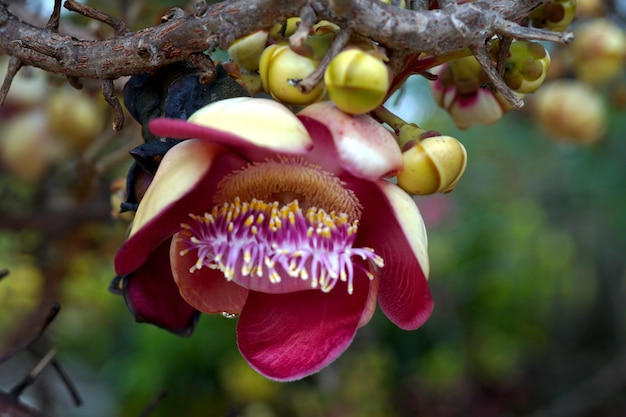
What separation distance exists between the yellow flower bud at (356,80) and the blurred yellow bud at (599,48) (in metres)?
1.05

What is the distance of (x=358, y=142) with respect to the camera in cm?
56

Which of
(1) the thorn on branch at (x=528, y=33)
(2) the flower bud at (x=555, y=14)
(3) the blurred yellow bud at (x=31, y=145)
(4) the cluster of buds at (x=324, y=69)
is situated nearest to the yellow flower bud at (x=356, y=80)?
(4) the cluster of buds at (x=324, y=69)

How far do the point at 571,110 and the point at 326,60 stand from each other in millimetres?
1228

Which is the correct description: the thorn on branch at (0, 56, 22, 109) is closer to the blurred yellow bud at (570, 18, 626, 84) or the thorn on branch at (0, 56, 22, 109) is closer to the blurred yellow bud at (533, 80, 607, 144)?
the blurred yellow bud at (570, 18, 626, 84)

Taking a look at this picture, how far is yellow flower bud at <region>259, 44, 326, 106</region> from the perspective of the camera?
58 cm

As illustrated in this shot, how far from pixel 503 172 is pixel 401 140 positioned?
3.27m

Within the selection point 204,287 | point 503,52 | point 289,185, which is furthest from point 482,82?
point 204,287

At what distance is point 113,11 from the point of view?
1363mm

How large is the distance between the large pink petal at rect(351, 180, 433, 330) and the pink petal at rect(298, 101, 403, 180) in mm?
28

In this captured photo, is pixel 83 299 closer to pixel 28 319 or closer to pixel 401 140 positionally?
pixel 28 319

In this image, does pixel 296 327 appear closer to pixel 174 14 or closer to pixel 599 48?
pixel 174 14

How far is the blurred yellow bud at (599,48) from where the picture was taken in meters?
1.45

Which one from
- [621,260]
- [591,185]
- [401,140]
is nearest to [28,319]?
[401,140]

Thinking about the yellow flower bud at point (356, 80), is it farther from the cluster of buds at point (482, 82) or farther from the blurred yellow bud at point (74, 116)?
the blurred yellow bud at point (74, 116)
